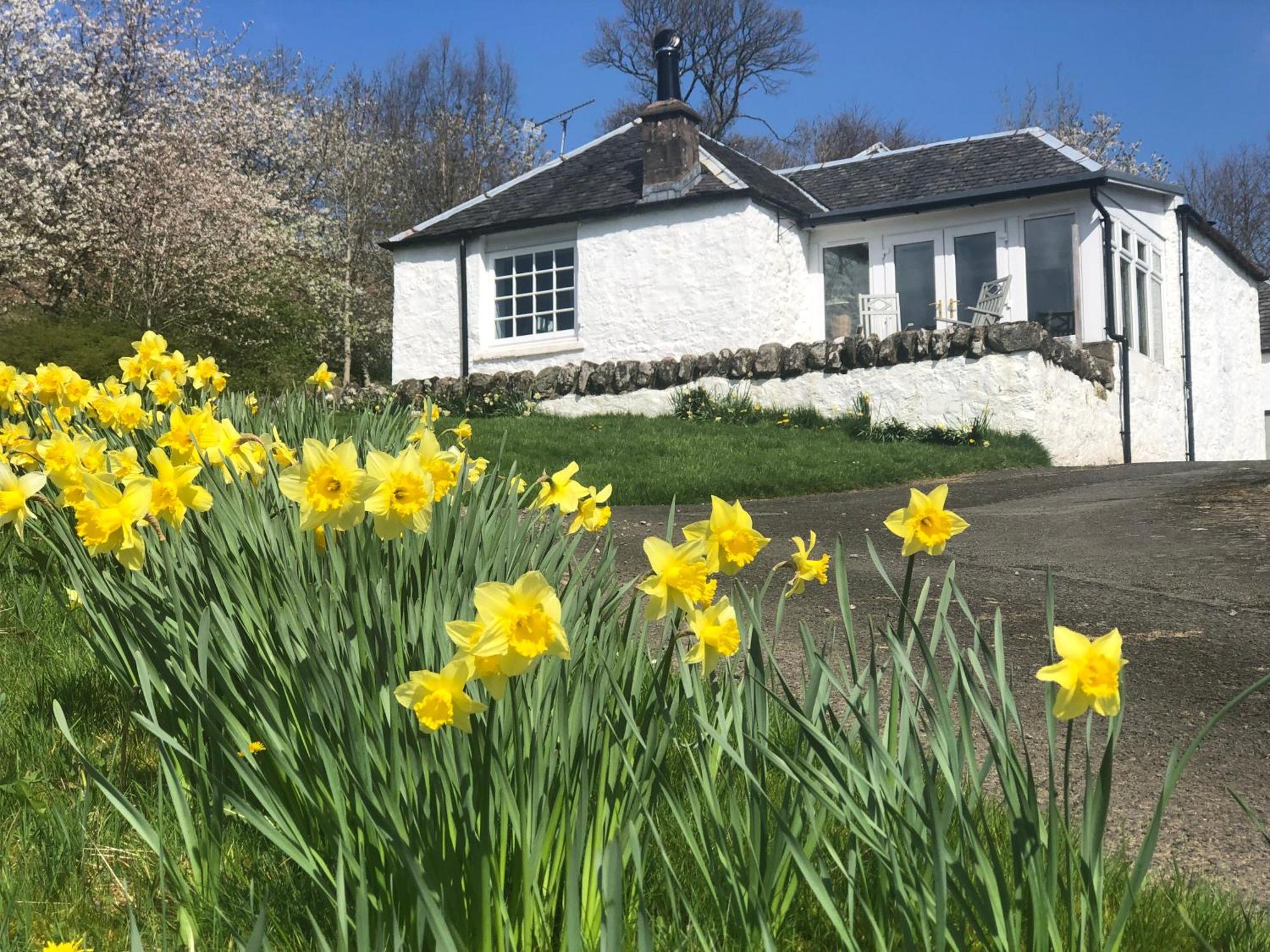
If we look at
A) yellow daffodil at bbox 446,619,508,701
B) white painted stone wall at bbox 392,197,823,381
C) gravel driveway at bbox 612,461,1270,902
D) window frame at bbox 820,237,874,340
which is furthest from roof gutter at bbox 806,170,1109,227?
yellow daffodil at bbox 446,619,508,701

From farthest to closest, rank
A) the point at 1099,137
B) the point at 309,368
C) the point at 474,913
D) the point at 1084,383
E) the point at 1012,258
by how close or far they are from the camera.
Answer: the point at 1099,137, the point at 309,368, the point at 1012,258, the point at 1084,383, the point at 474,913

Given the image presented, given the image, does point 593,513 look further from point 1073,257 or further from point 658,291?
point 658,291

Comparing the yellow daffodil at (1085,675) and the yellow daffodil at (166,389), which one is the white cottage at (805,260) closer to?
the yellow daffodil at (166,389)

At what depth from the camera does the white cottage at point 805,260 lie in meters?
15.6

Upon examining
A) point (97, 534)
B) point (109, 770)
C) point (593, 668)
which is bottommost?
point (109, 770)

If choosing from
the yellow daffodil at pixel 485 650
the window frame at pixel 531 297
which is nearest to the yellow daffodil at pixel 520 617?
the yellow daffodil at pixel 485 650

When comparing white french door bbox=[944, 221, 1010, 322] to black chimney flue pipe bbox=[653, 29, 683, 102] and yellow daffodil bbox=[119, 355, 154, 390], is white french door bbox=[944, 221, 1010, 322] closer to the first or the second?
black chimney flue pipe bbox=[653, 29, 683, 102]

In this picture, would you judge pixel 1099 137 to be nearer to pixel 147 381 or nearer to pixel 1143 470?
pixel 1143 470

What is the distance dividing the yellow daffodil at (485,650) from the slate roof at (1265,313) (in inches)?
1184

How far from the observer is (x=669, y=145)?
1662 cm

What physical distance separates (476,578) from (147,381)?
9.16 feet

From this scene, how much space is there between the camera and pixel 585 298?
17.5 meters

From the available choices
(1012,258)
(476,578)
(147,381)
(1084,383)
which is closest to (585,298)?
(1012,258)

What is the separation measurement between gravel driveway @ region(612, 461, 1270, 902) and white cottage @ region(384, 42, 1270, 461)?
22.9 feet
